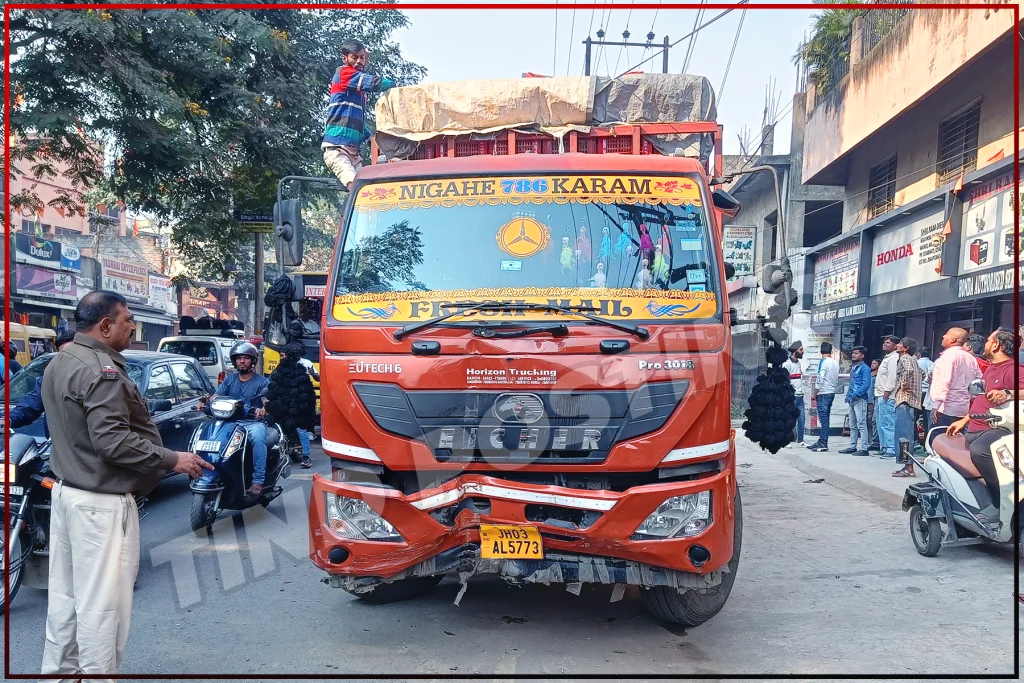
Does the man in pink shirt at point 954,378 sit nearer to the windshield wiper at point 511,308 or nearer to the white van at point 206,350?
the windshield wiper at point 511,308

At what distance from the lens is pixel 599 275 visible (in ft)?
13.6

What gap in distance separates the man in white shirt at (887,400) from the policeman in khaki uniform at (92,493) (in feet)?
30.3

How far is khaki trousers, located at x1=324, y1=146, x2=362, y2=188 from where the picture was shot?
5910mm

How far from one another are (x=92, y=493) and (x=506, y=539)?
1.76m

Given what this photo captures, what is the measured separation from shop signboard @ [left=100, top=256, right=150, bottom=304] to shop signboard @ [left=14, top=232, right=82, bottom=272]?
3.50 meters

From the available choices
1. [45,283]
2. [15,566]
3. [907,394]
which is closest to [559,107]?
[15,566]

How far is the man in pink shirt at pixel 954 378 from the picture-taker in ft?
24.6

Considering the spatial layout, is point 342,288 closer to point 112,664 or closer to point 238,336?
point 112,664

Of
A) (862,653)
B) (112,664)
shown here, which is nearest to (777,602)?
(862,653)

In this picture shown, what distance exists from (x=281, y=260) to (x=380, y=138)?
1261 millimetres

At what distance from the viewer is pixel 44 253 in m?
21.2

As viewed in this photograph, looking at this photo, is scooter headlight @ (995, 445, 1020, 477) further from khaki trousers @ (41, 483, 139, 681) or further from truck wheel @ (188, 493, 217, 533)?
truck wheel @ (188, 493, 217, 533)

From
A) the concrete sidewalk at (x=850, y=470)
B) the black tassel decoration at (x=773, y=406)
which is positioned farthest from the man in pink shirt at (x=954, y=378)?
the black tassel decoration at (x=773, y=406)

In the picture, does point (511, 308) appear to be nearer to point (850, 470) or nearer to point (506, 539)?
point (506, 539)
